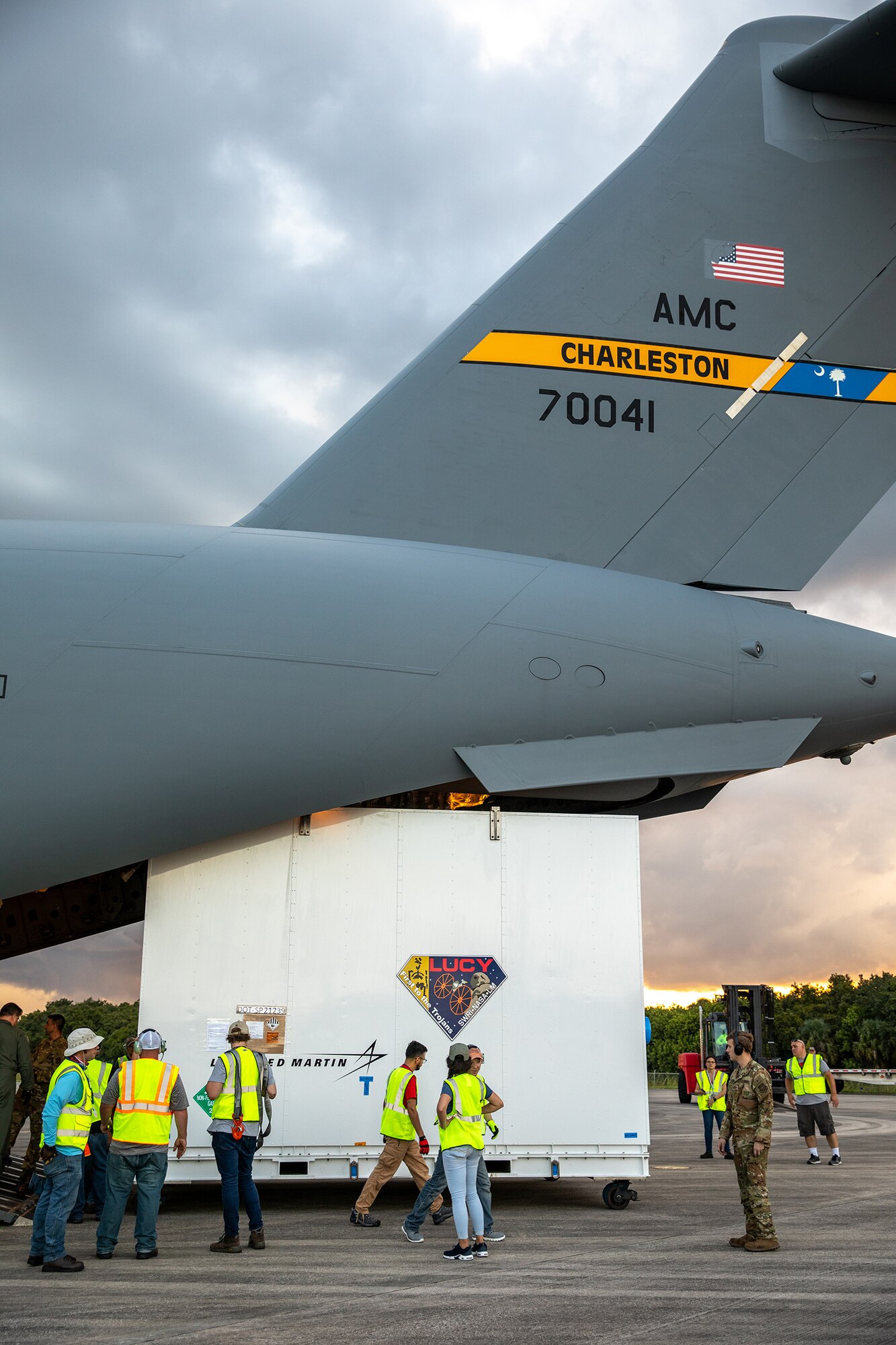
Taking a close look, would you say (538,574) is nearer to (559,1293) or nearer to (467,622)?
(467,622)

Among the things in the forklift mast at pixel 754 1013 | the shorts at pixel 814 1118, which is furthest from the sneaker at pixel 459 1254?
the forklift mast at pixel 754 1013

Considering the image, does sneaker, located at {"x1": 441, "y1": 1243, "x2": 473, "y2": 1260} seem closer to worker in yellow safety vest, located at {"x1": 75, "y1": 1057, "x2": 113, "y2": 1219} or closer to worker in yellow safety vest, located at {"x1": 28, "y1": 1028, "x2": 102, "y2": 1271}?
worker in yellow safety vest, located at {"x1": 28, "y1": 1028, "x2": 102, "y2": 1271}

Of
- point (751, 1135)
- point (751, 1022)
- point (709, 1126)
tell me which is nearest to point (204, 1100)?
point (751, 1135)

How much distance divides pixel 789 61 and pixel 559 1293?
410 inches

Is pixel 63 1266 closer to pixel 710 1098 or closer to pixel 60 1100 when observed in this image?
pixel 60 1100

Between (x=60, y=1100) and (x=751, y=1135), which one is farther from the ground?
(x=60, y=1100)

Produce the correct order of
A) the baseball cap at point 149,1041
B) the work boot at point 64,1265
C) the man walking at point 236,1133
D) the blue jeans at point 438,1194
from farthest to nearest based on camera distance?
the blue jeans at point 438,1194 → the baseball cap at point 149,1041 → the man walking at point 236,1133 → the work boot at point 64,1265

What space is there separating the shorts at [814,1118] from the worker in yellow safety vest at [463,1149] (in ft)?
22.6

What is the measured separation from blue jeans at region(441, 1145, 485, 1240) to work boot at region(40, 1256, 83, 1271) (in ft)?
7.35

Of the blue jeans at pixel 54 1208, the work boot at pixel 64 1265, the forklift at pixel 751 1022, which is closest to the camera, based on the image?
the work boot at pixel 64 1265

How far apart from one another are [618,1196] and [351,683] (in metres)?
4.63

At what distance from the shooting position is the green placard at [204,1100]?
7.44 m

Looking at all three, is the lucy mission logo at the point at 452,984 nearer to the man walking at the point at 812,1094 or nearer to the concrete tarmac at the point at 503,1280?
the concrete tarmac at the point at 503,1280

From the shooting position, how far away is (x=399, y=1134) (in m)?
8.09
